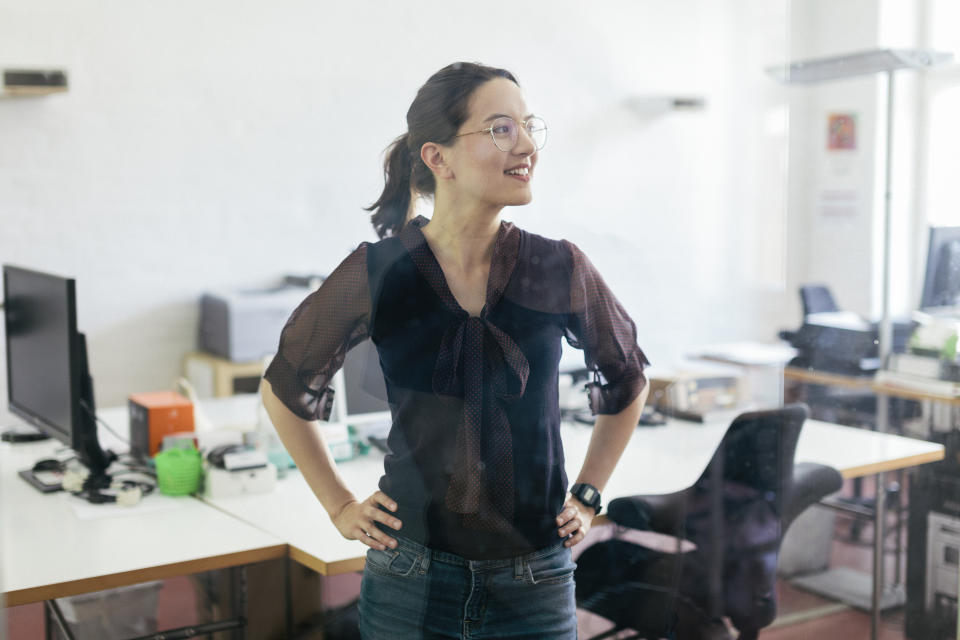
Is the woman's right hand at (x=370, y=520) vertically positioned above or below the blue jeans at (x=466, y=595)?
above

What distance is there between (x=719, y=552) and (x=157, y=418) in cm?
121

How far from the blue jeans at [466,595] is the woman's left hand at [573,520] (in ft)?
0.10

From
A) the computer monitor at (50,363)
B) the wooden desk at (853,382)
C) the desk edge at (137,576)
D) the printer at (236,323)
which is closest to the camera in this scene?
the desk edge at (137,576)

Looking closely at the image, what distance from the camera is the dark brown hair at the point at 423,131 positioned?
1.11 m

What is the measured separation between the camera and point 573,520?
1.17 meters

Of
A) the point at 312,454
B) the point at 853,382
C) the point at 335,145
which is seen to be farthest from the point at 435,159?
the point at 853,382

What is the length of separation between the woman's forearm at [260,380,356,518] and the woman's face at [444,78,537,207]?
36cm

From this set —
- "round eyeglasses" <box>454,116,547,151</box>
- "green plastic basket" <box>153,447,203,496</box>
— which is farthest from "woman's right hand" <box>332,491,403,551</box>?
"green plastic basket" <box>153,447,203,496</box>

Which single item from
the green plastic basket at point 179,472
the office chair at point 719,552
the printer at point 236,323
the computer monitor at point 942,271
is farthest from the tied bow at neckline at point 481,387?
the printer at point 236,323

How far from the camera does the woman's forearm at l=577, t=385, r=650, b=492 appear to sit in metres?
1.25

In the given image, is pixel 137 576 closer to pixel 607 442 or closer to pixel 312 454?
pixel 312 454

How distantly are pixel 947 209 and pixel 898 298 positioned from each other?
20cm

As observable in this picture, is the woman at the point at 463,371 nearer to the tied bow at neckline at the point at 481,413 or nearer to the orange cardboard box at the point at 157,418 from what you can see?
the tied bow at neckline at the point at 481,413

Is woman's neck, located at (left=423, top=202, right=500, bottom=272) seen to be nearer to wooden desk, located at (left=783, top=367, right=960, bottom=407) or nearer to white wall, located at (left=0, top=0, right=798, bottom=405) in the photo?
white wall, located at (left=0, top=0, right=798, bottom=405)
